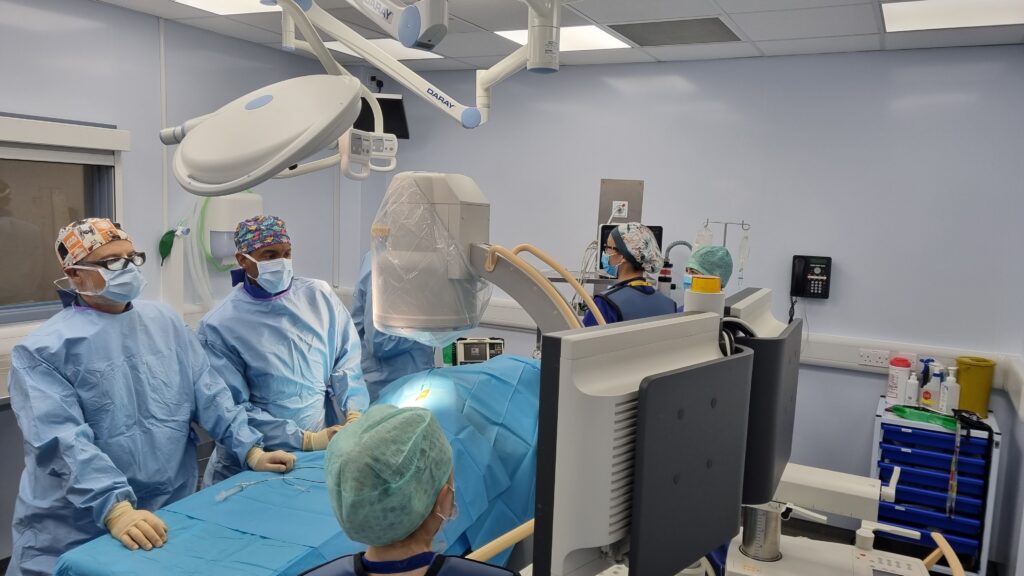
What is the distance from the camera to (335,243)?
4973 mm

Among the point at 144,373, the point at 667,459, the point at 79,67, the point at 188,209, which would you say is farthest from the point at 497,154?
the point at 667,459

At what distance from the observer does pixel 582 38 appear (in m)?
3.61

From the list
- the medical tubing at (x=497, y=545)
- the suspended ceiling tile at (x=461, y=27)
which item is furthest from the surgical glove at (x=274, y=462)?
the suspended ceiling tile at (x=461, y=27)

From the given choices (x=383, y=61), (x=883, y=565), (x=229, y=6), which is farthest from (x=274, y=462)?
(x=229, y=6)

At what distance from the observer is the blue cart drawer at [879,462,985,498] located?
124 inches

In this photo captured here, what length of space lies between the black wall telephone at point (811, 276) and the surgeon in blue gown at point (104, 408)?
2.81 metres

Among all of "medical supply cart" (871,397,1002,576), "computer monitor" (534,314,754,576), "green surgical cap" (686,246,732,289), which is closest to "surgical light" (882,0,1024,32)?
"green surgical cap" (686,246,732,289)

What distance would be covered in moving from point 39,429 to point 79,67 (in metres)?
2.16

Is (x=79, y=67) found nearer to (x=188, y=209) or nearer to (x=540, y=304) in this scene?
(x=188, y=209)

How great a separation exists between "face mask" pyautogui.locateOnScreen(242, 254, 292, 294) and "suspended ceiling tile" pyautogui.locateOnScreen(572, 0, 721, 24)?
1540 mm

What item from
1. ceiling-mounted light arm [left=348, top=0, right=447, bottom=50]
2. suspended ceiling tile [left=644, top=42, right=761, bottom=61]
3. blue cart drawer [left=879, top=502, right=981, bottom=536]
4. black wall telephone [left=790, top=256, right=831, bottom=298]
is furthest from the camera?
black wall telephone [left=790, top=256, right=831, bottom=298]

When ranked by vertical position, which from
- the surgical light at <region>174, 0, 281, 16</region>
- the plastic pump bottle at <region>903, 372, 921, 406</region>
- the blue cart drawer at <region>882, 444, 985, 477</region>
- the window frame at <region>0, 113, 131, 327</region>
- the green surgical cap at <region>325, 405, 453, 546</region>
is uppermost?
the surgical light at <region>174, 0, 281, 16</region>

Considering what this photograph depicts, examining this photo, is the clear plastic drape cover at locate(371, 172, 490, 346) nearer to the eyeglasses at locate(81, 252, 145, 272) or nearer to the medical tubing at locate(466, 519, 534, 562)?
the medical tubing at locate(466, 519, 534, 562)

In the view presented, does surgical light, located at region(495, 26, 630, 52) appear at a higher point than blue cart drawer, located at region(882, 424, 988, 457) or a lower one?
higher
